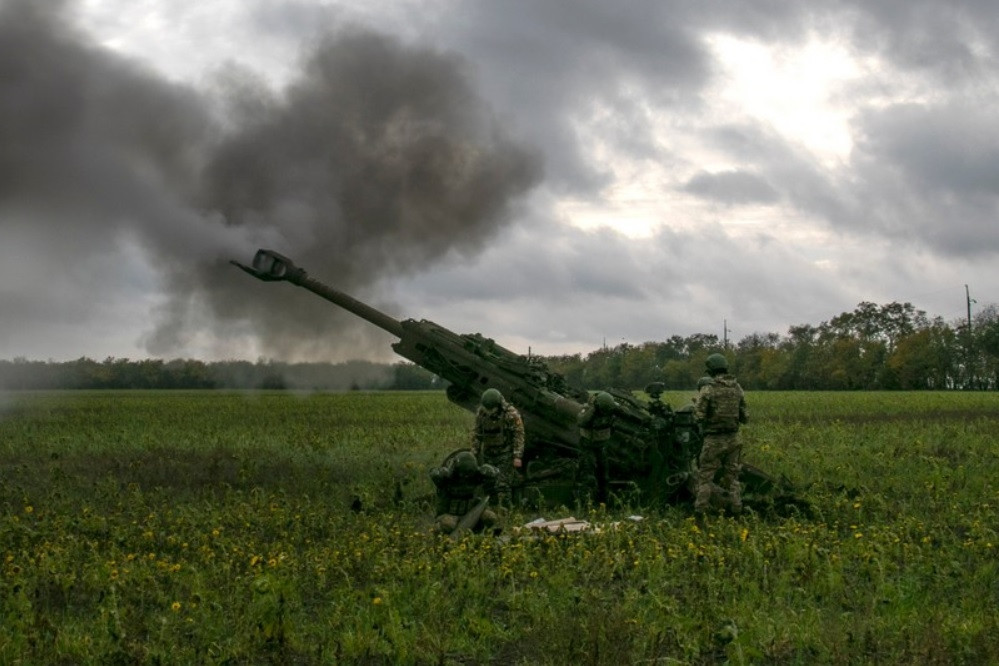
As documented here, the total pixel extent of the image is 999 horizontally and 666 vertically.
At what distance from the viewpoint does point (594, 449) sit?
48.6ft

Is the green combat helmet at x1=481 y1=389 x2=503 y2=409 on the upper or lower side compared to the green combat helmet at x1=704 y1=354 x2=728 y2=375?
lower

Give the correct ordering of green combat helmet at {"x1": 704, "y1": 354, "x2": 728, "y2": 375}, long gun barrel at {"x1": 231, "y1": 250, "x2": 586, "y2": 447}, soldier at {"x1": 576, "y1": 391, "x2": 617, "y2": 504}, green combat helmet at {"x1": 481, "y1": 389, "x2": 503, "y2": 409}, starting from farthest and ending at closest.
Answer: long gun barrel at {"x1": 231, "y1": 250, "x2": 586, "y2": 447} < soldier at {"x1": 576, "y1": 391, "x2": 617, "y2": 504} < green combat helmet at {"x1": 481, "y1": 389, "x2": 503, "y2": 409} < green combat helmet at {"x1": 704, "y1": 354, "x2": 728, "y2": 375}

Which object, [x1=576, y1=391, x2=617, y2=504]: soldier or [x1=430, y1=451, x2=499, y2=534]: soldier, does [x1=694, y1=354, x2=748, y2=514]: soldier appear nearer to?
[x1=576, y1=391, x2=617, y2=504]: soldier

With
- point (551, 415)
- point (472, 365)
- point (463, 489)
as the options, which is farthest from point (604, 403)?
point (472, 365)

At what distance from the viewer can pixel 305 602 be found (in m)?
9.42

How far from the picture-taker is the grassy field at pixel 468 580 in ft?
26.1

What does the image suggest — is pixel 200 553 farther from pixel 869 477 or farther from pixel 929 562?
pixel 869 477

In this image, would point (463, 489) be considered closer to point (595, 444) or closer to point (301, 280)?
point (595, 444)

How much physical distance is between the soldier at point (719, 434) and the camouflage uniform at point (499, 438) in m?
2.21

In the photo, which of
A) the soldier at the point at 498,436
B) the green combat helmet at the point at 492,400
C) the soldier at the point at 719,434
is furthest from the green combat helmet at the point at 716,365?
the green combat helmet at the point at 492,400

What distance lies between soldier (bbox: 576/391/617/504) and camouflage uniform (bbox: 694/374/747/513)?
1173 millimetres

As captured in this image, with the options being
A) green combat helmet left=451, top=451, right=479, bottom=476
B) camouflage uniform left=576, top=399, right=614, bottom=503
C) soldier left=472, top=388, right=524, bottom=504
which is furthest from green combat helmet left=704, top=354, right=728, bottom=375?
green combat helmet left=451, top=451, right=479, bottom=476

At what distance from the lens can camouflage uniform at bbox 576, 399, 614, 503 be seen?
48.1 ft

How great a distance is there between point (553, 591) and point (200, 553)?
3.35m
